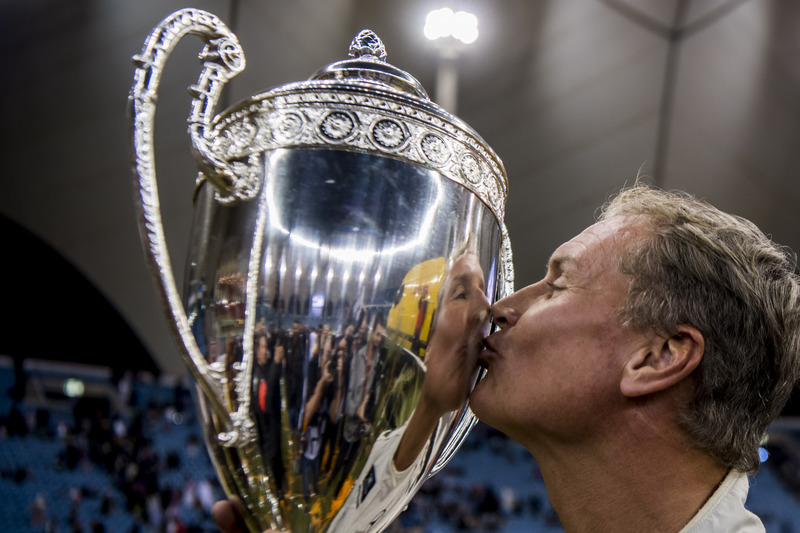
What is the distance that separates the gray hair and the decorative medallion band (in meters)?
0.25

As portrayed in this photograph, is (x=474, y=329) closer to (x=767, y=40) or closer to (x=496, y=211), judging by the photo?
(x=496, y=211)

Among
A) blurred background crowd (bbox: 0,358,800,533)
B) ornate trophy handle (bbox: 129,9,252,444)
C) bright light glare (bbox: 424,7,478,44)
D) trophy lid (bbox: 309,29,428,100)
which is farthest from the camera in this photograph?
blurred background crowd (bbox: 0,358,800,533)

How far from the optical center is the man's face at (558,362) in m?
0.80

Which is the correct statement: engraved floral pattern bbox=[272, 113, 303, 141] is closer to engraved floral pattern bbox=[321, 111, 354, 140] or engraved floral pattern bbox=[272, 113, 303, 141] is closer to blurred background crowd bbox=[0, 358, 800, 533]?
engraved floral pattern bbox=[321, 111, 354, 140]

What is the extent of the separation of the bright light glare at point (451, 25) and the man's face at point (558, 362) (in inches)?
108

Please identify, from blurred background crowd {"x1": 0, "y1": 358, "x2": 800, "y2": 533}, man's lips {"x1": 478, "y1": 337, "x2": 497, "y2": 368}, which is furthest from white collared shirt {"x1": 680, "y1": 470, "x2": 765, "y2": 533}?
blurred background crowd {"x1": 0, "y1": 358, "x2": 800, "y2": 533}

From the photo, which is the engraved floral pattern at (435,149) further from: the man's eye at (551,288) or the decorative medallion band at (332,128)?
the man's eye at (551,288)

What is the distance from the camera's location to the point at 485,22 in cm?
352

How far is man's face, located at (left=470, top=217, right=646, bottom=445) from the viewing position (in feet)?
2.64

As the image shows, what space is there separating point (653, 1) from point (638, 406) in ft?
10.2

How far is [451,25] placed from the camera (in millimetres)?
3387

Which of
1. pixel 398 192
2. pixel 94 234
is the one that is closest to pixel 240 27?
pixel 94 234

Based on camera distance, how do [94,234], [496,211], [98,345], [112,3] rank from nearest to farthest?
[496,211], [112,3], [94,234], [98,345]

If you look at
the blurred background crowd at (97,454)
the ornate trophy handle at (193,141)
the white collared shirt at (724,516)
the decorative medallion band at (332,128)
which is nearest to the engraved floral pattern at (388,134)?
the decorative medallion band at (332,128)
